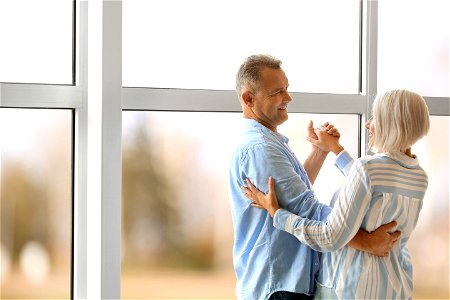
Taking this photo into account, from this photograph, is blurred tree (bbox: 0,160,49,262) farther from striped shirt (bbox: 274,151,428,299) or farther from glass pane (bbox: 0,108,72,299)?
striped shirt (bbox: 274,151,428,299)

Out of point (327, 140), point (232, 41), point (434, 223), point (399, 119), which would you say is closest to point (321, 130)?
point (327, 140)

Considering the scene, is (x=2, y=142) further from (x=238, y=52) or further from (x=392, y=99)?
(x=392, y=99)

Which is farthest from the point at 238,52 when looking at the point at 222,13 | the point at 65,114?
the point at 65,114

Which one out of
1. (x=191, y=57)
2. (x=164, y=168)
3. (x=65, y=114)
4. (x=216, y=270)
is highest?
(x=191, y=57)

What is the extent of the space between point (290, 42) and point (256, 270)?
113 centimetres

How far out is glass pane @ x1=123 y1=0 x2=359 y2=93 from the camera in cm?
286

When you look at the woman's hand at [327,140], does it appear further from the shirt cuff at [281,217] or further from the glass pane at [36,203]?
the glass pane at [36,203]

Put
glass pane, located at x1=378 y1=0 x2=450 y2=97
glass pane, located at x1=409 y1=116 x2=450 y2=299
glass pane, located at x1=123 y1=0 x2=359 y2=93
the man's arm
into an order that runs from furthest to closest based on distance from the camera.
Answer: glass pane, located at x1=409 y1=116 x2=450 y2=299 → glass pane, located at x1=378 y1=0 x2=450 y2=97 → glass pane, located at x1=123 y1=0 x2=359 y2=93 → the man's arm

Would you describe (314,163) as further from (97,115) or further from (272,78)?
(97,115)

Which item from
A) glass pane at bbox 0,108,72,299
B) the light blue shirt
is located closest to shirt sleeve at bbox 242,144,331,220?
the light blue shirt

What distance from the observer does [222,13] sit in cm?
303

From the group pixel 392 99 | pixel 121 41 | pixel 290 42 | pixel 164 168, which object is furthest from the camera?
→ pixel 290 42

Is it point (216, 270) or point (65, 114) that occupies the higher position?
point (65, 114)

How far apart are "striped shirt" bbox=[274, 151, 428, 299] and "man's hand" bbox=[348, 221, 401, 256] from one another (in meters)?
0.02
